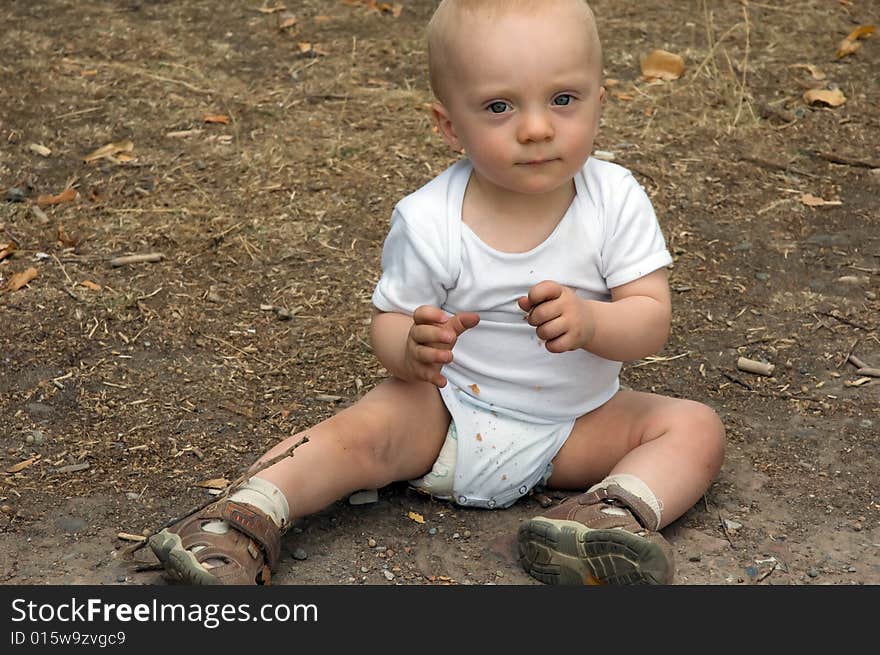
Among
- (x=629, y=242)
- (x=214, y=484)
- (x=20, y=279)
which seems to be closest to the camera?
(x=629, y=242)

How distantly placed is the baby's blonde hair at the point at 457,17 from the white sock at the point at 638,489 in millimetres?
775

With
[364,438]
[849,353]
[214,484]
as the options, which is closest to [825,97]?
[849,353]

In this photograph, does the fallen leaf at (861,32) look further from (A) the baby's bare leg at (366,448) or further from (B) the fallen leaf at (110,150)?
(A) the baby's bare leg at (366,448)

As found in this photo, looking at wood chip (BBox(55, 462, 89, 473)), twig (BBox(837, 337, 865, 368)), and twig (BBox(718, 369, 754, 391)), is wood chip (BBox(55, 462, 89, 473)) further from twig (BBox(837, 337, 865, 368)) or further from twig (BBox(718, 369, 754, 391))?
twig (BBox(837, 337, 865, 368))

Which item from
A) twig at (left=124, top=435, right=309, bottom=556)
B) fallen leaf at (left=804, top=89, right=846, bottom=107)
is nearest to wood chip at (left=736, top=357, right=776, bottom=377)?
twig at (left=124, top=435, right=309, bottom=556)

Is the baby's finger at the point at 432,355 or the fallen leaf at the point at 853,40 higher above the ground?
the baby's finger at the point at 432,355

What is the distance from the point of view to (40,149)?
4.50 metres

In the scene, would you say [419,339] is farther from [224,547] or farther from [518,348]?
[224,547]

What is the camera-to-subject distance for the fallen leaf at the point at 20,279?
3689 mm

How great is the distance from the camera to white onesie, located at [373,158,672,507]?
2648 mm

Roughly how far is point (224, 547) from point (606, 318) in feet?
2.73

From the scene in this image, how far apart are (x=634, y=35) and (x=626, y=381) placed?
251 cm

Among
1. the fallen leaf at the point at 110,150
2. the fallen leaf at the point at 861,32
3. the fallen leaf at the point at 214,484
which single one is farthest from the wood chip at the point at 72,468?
the fallen leaf at the point at 861,32

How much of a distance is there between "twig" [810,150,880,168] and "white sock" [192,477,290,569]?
2.62 metres
